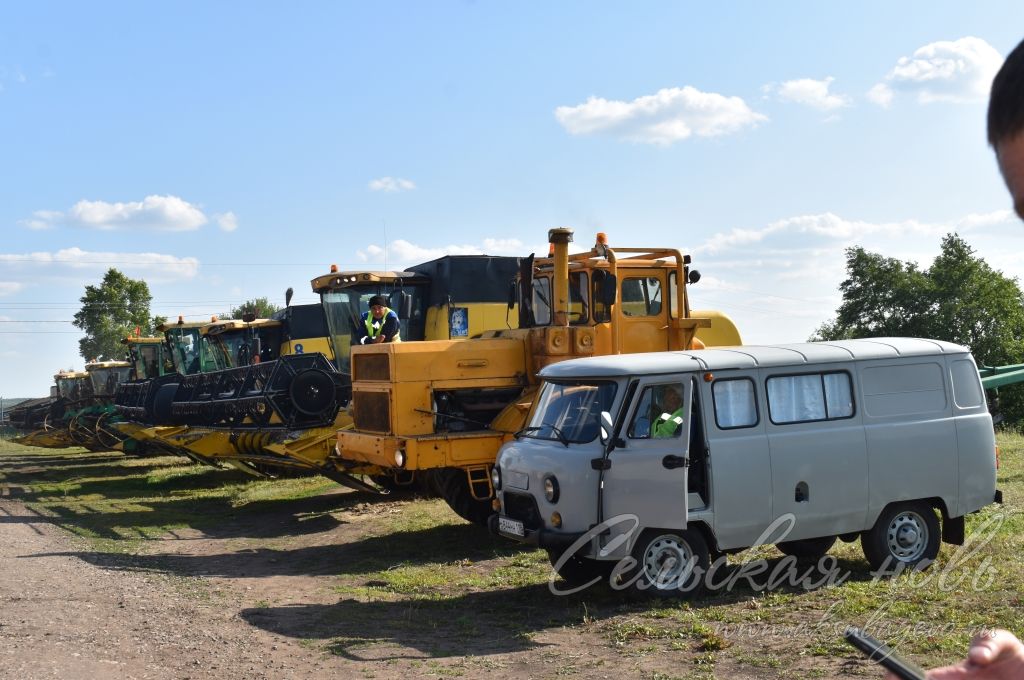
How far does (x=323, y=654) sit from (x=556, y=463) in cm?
246

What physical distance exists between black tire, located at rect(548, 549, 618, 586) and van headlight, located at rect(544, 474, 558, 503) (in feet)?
2.13

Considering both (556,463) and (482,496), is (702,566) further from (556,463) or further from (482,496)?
(482,496)

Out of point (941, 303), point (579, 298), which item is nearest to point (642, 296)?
point (579, 298)

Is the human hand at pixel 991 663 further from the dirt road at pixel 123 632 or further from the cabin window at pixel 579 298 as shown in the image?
the cabin window at pixel 579 298

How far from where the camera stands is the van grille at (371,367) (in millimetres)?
11906

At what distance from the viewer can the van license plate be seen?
29.5 feet

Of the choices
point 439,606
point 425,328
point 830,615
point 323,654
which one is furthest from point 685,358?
point 425,328

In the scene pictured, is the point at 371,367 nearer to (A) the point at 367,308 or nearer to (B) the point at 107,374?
(A) the point at 367,308

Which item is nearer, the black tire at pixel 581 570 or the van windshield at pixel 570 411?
the van windshield at pixel 570 411

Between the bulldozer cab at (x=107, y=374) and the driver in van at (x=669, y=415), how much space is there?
2637 centimetres

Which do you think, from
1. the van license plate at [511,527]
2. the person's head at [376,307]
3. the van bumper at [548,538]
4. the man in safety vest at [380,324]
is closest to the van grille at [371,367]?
the man in safety vest at [380,324]

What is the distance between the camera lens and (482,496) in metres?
12.0

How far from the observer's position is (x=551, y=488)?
28.6 feet

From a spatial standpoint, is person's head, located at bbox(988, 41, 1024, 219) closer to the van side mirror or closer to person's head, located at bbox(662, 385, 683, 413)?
the van side mirror
